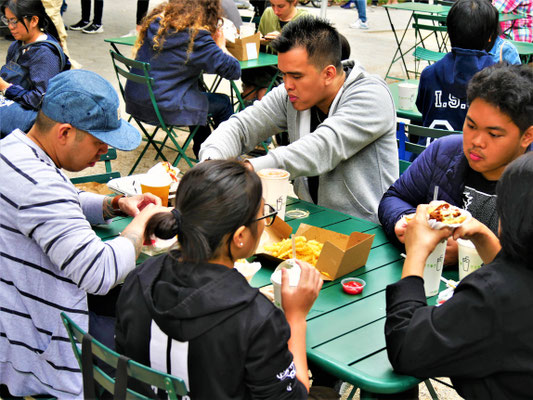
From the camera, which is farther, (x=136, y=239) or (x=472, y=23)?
(x=472, y=23)

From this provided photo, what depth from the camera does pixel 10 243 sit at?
1956mm

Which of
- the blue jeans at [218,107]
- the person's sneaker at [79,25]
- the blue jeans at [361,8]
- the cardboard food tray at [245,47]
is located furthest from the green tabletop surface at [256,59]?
the blue jeans at [361,8]

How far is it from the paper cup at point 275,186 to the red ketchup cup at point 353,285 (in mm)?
553

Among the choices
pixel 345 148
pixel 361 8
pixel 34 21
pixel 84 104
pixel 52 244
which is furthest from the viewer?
pixel 361 8

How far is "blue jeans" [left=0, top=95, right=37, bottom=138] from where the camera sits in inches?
162

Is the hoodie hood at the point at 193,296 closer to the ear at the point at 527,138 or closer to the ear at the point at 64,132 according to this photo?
the ear at the point at 64,132

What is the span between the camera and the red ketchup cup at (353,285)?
2.11 metres

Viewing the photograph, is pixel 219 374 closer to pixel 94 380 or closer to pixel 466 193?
pixel 94 380

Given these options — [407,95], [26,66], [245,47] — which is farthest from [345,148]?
[245,47]

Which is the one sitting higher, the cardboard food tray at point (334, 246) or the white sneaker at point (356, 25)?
the cardboard food tray at point (334, 246)

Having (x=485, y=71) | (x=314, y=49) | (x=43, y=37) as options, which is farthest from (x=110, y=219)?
(x=43, y=37)

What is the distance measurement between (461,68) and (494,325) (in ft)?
10.1

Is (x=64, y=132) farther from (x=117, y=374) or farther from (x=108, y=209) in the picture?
(x=117, y=374)

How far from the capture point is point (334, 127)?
9.53 feet
